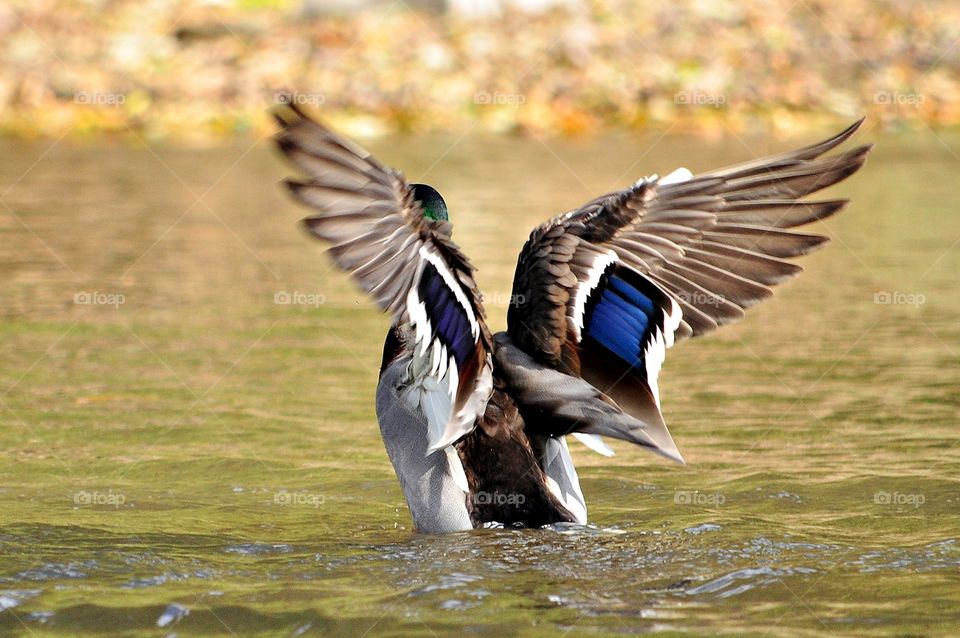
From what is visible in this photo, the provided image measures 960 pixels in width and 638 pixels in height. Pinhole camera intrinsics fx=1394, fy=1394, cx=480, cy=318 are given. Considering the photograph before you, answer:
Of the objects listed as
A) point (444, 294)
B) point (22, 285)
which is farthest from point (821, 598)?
point (22, 285)

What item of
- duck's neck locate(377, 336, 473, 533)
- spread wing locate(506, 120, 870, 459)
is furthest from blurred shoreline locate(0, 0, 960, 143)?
duck's neck locate(377, 336, 473, 533)

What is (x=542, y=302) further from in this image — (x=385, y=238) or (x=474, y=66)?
(x=474, y=66)

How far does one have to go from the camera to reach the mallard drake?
15.5ft

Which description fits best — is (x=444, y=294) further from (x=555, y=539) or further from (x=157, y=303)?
(x=157, y=303)

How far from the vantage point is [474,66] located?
19547 mm

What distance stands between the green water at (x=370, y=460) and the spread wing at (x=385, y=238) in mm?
932

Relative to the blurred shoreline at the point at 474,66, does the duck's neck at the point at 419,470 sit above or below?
below

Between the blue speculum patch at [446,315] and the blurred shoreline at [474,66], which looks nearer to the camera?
the blue speculum patch at [446,315]

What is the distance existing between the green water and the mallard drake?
29 centimetres

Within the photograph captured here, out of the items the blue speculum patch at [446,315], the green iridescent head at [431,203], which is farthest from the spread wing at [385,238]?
the green iridescent head at [431,203]

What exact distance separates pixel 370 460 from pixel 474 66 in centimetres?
1336

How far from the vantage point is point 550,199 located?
13281mm

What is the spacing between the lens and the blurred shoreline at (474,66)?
1823 cm

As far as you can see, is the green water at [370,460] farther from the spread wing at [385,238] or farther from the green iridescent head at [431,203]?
the green iridescent head at [431,203]
